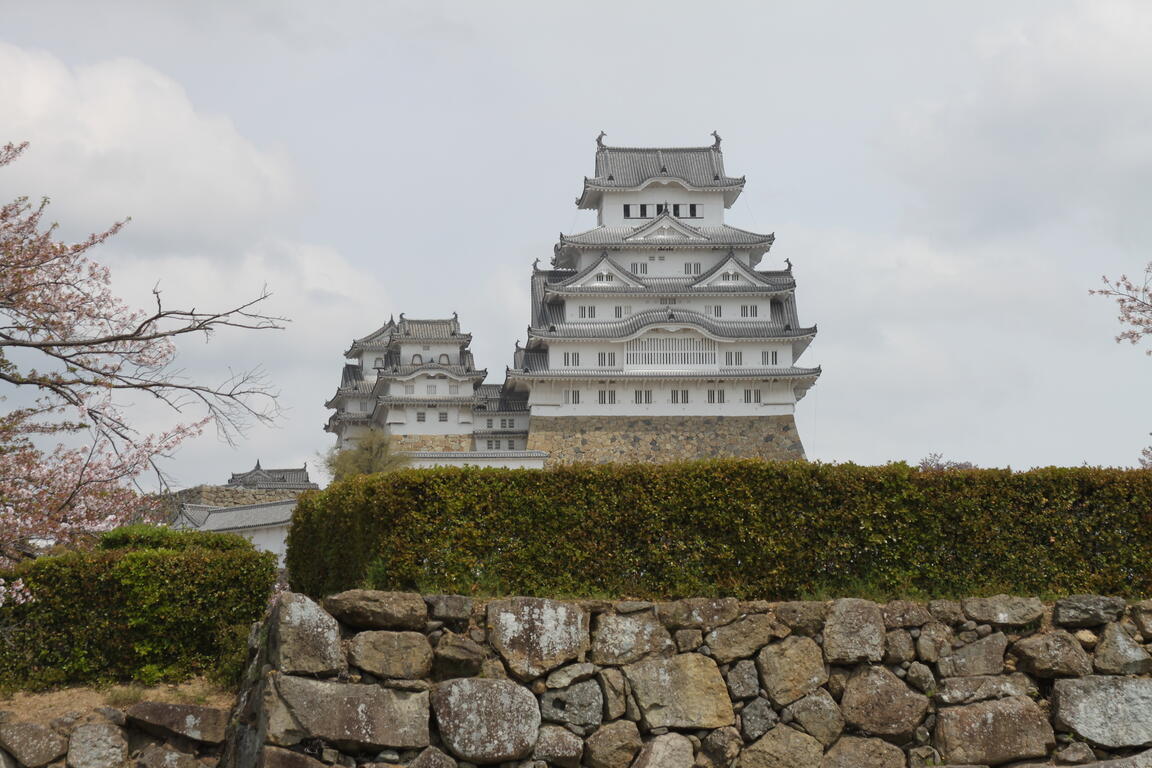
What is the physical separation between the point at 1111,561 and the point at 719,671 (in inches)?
187

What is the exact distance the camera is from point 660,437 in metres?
53.1

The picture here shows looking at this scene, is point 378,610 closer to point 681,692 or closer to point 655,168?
point 681,692

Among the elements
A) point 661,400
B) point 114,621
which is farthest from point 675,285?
point 114,621

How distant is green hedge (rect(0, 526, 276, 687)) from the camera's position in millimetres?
13367

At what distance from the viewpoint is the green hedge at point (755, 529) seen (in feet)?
41.8

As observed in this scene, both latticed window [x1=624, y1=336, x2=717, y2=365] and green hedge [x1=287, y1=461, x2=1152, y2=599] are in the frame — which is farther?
latticed window [x1=624, y1=336, x2=717, y2=365]

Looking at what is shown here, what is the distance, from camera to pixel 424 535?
12641 mm

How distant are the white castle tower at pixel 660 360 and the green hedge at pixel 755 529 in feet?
125

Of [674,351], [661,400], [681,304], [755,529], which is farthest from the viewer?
[681,304]

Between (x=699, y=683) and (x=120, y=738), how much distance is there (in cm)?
607

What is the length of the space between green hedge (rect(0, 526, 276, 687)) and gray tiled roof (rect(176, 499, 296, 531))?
31.4 metres

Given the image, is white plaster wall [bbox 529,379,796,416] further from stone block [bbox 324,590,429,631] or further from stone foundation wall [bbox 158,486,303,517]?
stone block [bbox 324,590,429,631]

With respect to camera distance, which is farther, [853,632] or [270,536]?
[270,536]

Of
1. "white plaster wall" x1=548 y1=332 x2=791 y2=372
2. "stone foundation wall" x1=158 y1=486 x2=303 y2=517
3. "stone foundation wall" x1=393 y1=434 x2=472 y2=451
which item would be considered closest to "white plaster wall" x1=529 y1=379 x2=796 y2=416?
"white plaster wall" x1=548 y1=332 x2=791 y2=372
